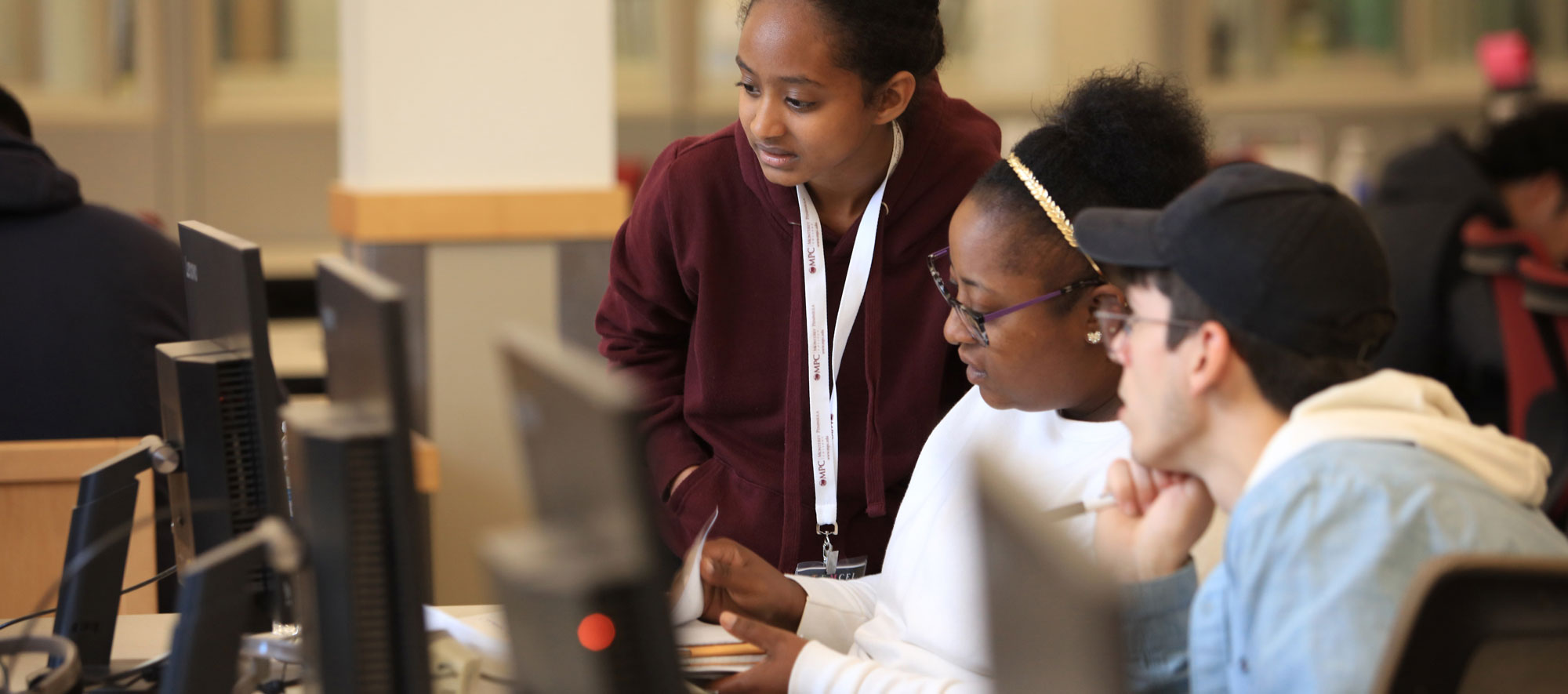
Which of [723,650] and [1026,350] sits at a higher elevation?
[1026,350]

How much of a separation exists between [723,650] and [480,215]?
69.4 inches

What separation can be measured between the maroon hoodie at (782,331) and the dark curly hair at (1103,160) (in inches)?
12.4

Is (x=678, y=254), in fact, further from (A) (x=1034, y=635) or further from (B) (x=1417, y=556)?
(A) (x=1034, y=635)

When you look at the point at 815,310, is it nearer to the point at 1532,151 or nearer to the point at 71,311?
the point at 71,311

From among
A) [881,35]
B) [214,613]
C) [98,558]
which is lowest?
[98,558]

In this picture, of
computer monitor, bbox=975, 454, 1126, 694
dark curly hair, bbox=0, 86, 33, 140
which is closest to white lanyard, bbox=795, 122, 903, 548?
computer monitor, bbox=975, 454, 1126, 694

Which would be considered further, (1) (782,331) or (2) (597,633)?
(1) (782,331)

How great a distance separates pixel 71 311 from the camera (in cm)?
Answer: 230

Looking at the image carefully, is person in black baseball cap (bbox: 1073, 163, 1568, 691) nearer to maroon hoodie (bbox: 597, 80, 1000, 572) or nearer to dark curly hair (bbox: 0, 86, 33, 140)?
maroon hoodie (bbox: 597, 80, 1000, 572)

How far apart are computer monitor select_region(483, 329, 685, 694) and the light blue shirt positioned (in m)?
0.39

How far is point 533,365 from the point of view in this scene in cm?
75

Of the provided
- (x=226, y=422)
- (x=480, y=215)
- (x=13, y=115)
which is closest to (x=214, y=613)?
(x=226, y=422)

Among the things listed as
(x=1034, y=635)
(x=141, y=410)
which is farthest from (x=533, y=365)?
(x=141, y=410)

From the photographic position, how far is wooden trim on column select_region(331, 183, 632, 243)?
2.96 metres
